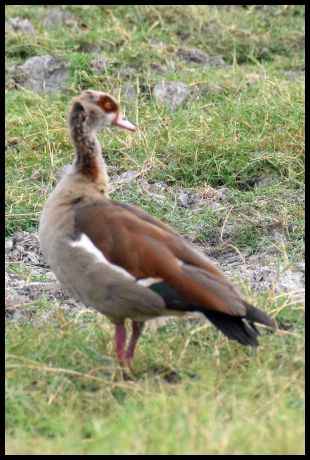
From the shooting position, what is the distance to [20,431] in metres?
4.23

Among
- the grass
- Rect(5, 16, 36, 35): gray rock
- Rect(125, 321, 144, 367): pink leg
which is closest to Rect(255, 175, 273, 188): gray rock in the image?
the grass

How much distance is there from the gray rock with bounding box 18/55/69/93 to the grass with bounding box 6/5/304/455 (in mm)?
102

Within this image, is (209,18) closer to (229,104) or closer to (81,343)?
(229,104)

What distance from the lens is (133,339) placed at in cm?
486

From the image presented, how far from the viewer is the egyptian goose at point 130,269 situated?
4.50 metres

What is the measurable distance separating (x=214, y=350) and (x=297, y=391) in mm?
528

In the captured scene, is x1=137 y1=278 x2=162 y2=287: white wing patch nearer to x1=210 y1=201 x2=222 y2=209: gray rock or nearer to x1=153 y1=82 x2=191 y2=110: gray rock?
x1=210 y1=201 x2=222 y2=209: gray rock

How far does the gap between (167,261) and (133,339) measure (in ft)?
1.58

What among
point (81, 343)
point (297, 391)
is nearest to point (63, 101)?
point (81, 343)

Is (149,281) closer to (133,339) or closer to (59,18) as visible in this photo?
(133,339)

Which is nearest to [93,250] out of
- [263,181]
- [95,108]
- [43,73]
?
[95,108]

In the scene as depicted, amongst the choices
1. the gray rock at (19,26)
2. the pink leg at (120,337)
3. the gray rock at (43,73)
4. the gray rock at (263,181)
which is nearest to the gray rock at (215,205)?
the gray rock at (263,181)

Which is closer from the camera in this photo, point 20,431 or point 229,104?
point 20,431

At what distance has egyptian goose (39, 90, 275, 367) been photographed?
450 centimetres
